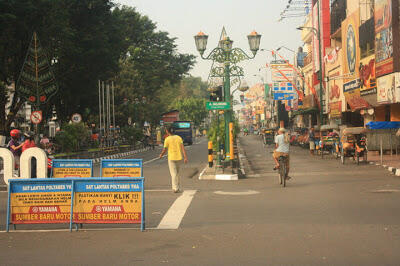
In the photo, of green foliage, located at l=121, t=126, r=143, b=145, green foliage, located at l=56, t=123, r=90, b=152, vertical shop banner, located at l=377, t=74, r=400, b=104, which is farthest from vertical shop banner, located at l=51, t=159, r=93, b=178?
green foliage, located at l=121, t=126, r=143, b=145

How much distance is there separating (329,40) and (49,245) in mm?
52599

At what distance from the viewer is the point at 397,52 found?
33062mm

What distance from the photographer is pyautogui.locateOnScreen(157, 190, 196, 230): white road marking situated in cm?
1068

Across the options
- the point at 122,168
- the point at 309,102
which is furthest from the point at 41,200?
the point at 309,102

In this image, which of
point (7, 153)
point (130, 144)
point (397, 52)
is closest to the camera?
point (7, 153)

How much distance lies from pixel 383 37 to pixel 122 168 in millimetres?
23787

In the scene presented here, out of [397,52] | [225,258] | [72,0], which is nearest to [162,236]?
[225,258]

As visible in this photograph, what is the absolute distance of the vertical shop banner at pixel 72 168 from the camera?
15133mm

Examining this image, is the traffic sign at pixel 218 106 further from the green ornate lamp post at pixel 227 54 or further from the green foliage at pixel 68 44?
the green foliage at pixel 68 44

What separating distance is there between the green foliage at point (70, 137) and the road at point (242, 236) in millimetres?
21361

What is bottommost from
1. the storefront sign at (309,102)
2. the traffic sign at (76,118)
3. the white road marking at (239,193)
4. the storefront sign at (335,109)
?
the white road marking at (239,193)

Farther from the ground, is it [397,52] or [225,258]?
[397,52]

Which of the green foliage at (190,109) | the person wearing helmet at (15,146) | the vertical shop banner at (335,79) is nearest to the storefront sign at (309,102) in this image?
the vertical shop banner at (335,79)

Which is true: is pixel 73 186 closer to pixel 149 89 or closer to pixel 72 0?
pixel 72 0
